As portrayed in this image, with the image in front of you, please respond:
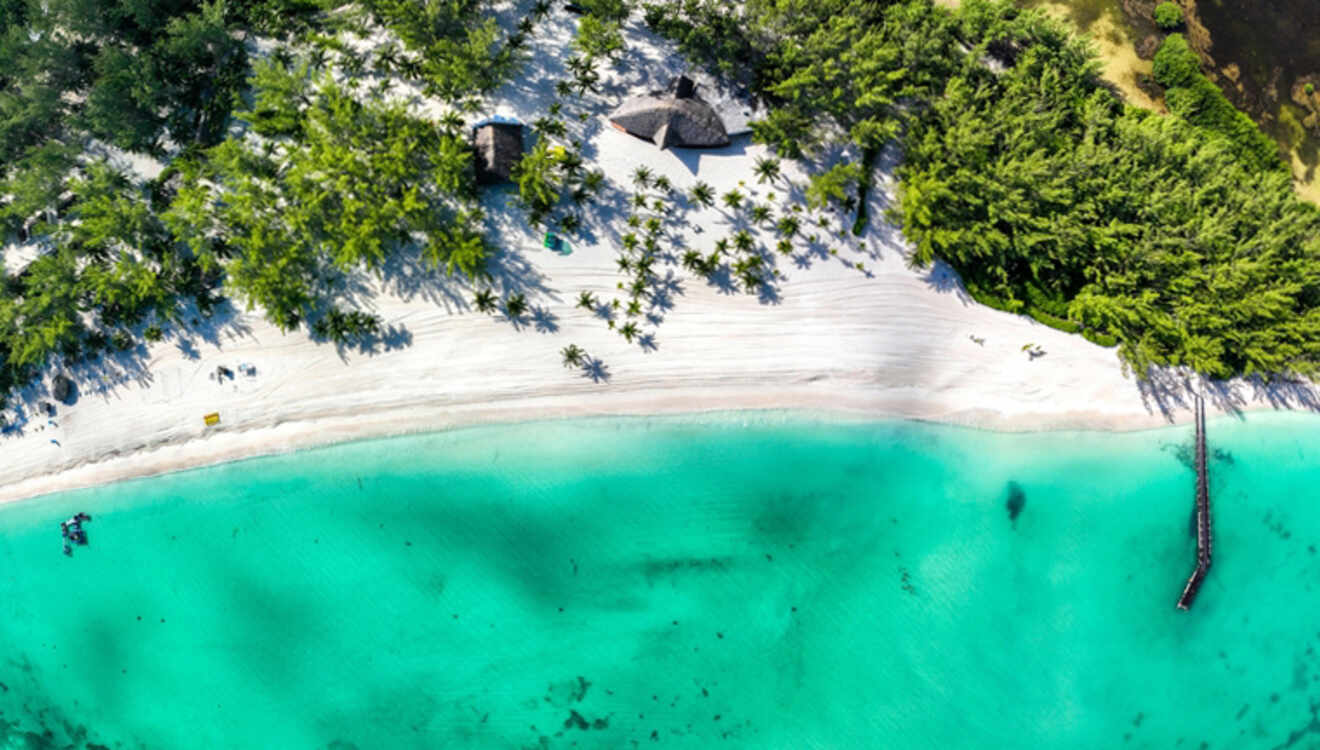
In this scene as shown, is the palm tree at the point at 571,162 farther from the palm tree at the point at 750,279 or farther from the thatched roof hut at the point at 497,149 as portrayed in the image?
the palm tree at the point at 750,279

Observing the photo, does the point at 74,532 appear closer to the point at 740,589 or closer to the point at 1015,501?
the point at 740,589

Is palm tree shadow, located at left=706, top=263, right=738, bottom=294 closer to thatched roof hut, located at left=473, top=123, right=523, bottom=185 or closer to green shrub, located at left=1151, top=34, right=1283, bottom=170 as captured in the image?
thatched roof hut, located at left=473, top=123, right=523, bottom=185

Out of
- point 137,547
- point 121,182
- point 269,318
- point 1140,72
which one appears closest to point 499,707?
point 137,547

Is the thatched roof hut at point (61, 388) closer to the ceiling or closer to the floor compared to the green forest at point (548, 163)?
closer to the floor

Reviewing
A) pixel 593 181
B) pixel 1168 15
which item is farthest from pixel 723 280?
pixel 1168 15

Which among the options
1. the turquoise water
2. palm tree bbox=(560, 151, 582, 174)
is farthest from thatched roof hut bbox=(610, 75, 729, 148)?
the turquoise water

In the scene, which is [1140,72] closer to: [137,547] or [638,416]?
[638,416]

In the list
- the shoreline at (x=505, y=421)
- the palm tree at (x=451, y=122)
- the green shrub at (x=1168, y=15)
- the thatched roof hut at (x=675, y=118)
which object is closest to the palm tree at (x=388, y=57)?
the palm tree at (x=451, y=122)
